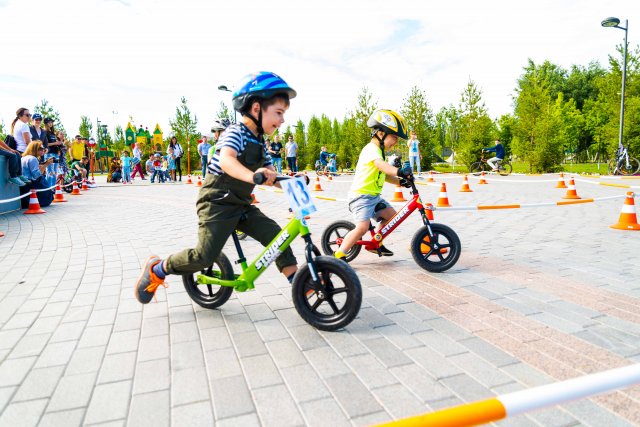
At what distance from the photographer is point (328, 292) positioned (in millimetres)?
3078

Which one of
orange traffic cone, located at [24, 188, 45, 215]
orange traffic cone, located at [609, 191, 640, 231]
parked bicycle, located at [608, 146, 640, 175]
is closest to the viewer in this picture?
orange traffic cone, located at [609, 191, 640, 231]

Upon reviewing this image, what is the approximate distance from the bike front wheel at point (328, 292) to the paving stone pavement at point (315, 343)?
0.11 metres

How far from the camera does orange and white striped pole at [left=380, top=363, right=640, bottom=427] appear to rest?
1.19m

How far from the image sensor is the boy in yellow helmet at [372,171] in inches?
176

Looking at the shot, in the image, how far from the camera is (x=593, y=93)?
190 ft

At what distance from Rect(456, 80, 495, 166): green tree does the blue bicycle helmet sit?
87.2 ft

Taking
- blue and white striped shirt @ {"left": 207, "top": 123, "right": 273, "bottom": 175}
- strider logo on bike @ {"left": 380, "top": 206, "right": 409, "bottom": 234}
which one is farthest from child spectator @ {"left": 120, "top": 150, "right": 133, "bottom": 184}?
blue and white striped shirt @ {"left": 207, "top": 123, "right": 273, "bottom": 175}

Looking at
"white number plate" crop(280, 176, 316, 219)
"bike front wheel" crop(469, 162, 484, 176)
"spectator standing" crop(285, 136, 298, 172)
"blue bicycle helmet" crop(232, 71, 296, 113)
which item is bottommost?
"white number plate" crop(280, 176, 316, 219)

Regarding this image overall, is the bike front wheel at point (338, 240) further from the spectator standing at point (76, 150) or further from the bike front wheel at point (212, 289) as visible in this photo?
the spectator standing at point (76, 150)

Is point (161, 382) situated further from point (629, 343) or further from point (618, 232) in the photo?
point (618, 232)

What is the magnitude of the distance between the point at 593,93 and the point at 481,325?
221ft

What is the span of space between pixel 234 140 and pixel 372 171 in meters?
2.00

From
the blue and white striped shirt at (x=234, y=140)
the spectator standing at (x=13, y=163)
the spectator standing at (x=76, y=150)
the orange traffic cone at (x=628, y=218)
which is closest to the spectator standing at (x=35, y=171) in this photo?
the spectator standing at (x=13, y=163)

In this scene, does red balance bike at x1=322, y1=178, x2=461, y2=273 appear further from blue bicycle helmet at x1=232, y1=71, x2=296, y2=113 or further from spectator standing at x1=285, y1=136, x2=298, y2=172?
spectator standing at x1=285, y1=136, x2=298, y2=172
